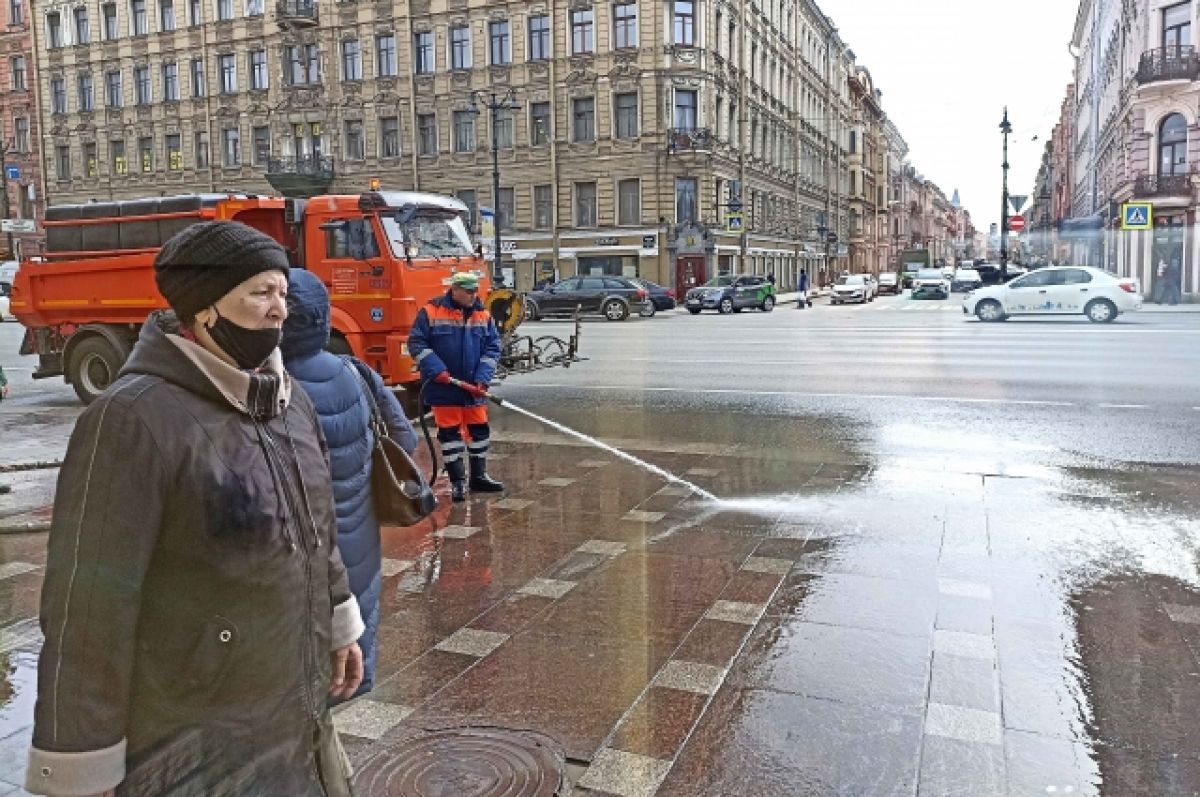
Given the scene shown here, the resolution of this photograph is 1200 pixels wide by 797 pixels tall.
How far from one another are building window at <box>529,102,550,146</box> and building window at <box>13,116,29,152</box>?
78.3 feet

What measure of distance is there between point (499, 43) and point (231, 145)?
525 inches

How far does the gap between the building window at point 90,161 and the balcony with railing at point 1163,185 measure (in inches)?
1765

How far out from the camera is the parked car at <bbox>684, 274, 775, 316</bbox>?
3797cm

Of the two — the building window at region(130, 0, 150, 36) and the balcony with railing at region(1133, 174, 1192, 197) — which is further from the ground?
the building window at region(130, 0, 150, 36)

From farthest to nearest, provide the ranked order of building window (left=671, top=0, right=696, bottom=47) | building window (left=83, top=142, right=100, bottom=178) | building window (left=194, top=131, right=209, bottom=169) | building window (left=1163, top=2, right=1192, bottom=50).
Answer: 1. building window (left=194, top=131, right=209, bottom=169)
2. building window (left=83, top=142, right=100, bottom=178)
3. building window (left=671, top=0, right=696, bottom=47)
4. building window (left=1163, top=2, right=1192, bottom=50)

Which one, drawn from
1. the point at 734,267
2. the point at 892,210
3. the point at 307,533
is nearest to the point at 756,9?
the point at 734,267

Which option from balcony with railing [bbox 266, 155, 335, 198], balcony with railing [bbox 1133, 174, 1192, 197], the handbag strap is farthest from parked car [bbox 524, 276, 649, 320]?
the handbag strap

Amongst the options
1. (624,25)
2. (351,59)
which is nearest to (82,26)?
(351,59)

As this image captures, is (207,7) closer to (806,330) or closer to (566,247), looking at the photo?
(566,247)

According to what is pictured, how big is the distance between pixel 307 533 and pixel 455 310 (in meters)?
5.52

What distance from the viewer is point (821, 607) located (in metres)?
5.18

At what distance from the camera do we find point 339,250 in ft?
38.9

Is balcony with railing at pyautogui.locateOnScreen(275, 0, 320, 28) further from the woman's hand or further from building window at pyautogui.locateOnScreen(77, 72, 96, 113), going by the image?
the woman's hand

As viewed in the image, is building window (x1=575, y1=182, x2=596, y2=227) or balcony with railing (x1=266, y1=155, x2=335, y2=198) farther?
building window (x1=575, y1=182, x2=596, y2=227)
